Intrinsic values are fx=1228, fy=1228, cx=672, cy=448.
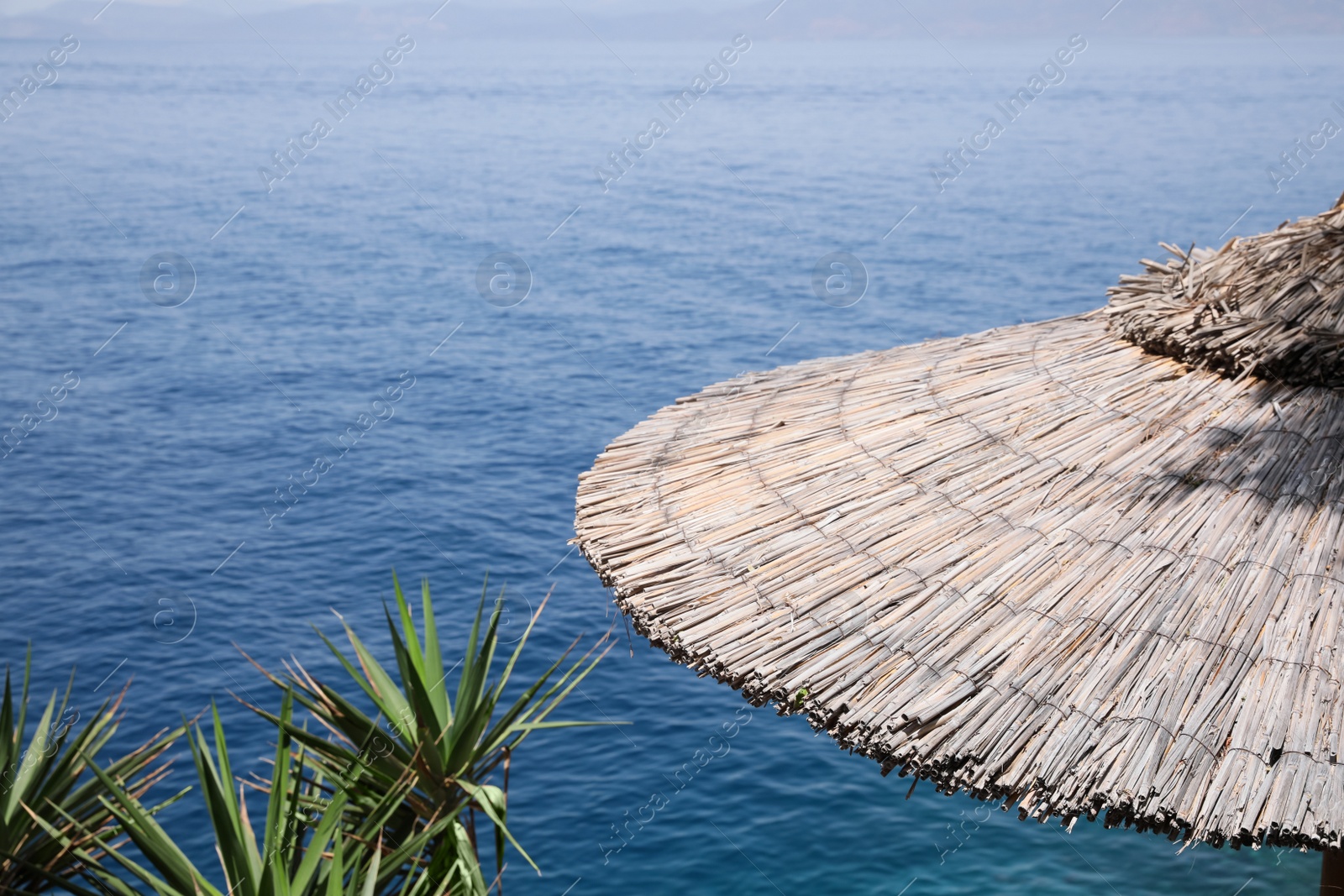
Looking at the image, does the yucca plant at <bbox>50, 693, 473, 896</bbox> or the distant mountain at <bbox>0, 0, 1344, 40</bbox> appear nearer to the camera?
the yucca plant at <bbox>50, 693, 473, 896</bbox>

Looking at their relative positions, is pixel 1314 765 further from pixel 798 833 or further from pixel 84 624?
pixel 84 624

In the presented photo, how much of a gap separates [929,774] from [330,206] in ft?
173

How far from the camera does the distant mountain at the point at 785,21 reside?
144 metres

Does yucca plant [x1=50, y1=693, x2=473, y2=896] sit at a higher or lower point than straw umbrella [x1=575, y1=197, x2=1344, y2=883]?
lower

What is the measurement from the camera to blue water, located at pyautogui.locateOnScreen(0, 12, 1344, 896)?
45.5ft

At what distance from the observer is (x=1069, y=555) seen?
13.8 feet

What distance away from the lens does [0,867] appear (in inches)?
255

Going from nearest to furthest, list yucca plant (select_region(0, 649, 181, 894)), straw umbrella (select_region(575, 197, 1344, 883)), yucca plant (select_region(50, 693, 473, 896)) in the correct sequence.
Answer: straw umbrella (select_region(575, 197, 1344, 883)), yucca plant (select_region(50, 693, 473, 896)), yucca plant (select_region(0, 649, 181, 894))

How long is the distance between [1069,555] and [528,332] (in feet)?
113

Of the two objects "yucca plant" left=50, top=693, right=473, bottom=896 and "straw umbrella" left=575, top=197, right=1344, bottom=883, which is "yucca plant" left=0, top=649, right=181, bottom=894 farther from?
"straw umbrella" left=575, top=197, right=1344, bottom=883

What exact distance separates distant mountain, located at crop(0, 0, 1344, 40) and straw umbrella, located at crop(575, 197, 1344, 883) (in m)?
A: 145

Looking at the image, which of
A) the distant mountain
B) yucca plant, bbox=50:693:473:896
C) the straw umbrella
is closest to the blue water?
yucca plant, bbox=50:693:473:896

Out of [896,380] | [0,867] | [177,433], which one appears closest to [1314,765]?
[896,380]

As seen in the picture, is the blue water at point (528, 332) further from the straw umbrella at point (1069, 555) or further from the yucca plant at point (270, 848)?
the straw umbrella at point (1069, 555)
